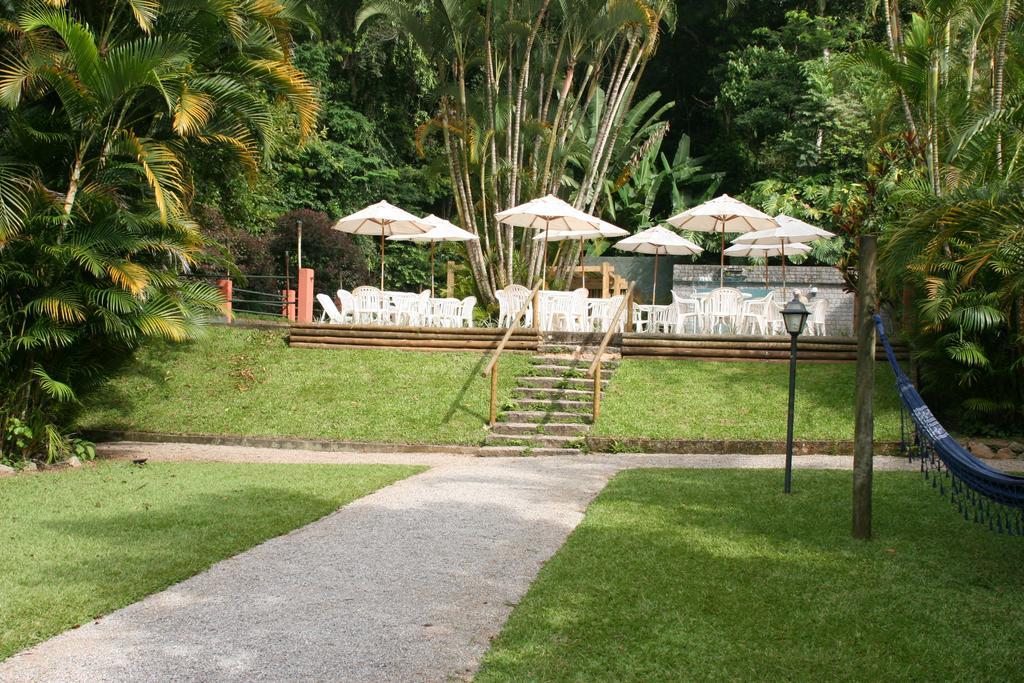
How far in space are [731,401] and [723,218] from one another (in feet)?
16.8

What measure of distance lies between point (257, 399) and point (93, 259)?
3992 millimetres

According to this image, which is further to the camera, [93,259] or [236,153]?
[236,153]

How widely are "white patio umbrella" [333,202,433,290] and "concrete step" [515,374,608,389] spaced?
178 inches

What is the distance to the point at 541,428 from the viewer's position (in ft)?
40.5

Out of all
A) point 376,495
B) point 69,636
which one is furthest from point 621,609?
point 376,495

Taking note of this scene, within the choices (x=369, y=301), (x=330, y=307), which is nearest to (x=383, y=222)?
(x=369, y=301)

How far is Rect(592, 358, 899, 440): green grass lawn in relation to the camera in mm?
11883

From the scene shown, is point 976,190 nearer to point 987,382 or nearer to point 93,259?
point 987,382

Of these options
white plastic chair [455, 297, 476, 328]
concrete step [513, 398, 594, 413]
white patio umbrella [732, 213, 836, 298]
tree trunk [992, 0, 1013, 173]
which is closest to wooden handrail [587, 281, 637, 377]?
concrete step [513, 398, 594, 413]

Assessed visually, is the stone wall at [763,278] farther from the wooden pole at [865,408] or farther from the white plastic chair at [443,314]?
the wooden pole at [865,408]

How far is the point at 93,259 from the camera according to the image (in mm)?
10180

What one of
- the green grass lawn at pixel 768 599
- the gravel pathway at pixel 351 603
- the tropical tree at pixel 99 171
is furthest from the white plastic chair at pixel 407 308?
the green grass lawn at pixel 768 599

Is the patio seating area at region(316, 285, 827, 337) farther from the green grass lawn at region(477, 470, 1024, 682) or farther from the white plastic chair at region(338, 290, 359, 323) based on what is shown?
the green grass lawn at region(477, 470, 1024, 682)

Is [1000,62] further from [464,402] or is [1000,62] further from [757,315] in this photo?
[464,402]
